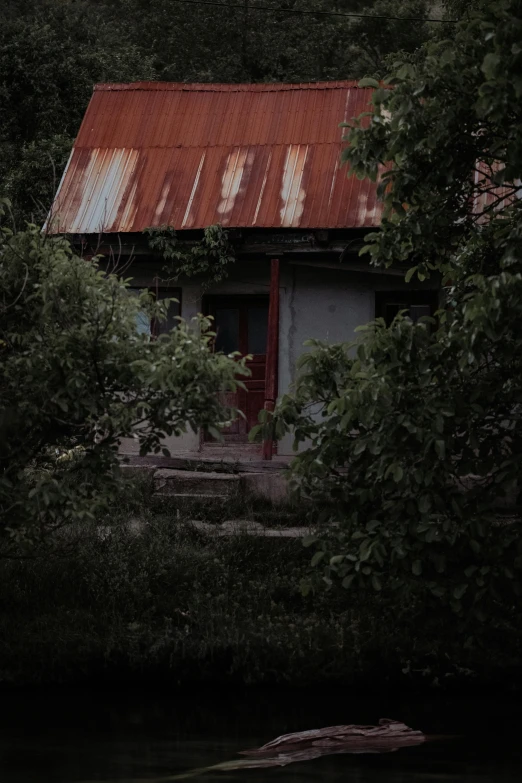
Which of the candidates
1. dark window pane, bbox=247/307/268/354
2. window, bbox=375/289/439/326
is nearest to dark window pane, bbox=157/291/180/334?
dark window pane, bbox=247/307/268/354

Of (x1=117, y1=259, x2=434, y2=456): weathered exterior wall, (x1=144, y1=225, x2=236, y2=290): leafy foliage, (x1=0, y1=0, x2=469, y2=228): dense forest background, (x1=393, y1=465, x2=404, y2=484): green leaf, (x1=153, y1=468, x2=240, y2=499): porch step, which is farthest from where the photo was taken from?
→ (x1=0, y1=0, x2=469, y2=228): dense forest background

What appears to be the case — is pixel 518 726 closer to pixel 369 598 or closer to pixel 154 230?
pixel 369 598

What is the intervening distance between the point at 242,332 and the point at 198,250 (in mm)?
2151

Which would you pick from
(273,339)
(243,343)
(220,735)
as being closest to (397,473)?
(220,735)

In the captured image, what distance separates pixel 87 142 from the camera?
55.0ft

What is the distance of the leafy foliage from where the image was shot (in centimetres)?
1488

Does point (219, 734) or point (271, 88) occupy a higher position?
point (271, 88)

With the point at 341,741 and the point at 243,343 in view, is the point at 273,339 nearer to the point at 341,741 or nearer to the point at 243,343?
the point at 243,343

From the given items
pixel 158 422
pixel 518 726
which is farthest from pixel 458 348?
pixel 518 726

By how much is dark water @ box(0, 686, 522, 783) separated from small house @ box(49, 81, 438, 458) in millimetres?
5086

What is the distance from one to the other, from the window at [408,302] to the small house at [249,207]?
16 millimetres

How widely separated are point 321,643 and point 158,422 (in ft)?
10.8

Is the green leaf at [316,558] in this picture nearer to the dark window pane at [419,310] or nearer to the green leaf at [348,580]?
the green leaf at [348,580]

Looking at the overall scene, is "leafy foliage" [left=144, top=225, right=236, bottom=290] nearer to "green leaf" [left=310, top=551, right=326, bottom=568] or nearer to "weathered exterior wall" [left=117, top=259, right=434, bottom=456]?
"weathered exterior wall" [left=117, top=259, right=434, bottom=456]
